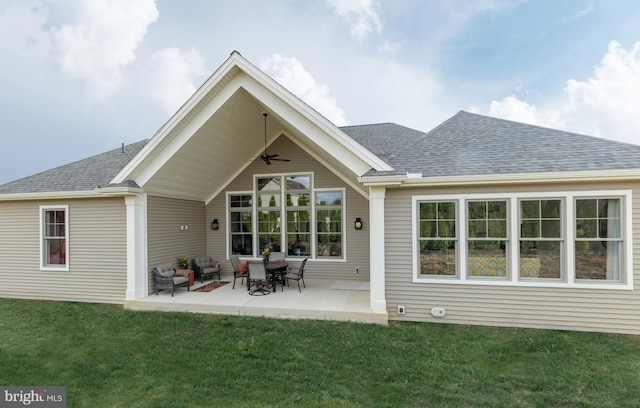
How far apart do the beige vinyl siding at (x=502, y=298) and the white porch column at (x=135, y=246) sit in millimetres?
6306

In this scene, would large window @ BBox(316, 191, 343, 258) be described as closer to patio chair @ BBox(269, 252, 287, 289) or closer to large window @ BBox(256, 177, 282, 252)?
patio chair @ BBox(269, 252, 287, 289)

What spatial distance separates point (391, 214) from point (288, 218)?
4.88m

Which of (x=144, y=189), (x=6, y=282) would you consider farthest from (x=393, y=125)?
(x=6, y=282)

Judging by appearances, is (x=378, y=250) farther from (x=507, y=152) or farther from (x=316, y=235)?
(x=316, y=235)

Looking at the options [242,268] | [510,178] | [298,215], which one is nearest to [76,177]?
[242,268]

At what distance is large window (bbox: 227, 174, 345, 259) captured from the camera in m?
9.92

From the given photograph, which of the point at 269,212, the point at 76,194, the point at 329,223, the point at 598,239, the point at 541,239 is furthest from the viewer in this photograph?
the point at 269,212

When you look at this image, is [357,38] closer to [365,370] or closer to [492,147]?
[492,147]

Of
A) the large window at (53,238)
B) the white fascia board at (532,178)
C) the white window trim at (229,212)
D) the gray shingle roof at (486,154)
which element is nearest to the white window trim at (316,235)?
the white window trim at (229,212)

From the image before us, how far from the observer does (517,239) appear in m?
5.79

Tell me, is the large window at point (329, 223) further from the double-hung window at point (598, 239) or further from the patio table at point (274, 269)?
the double-hung window at point (598, 239)

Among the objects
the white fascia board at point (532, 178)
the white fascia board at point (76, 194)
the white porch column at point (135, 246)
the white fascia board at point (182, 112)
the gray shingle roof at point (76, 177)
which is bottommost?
the white porch column at point (135, 246)

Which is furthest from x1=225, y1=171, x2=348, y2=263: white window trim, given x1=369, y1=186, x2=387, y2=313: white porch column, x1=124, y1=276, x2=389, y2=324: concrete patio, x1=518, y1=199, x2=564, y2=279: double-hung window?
x1=518, y1=199, x2=564, y2=279: double-hung window

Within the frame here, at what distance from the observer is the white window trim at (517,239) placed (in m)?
5.36
